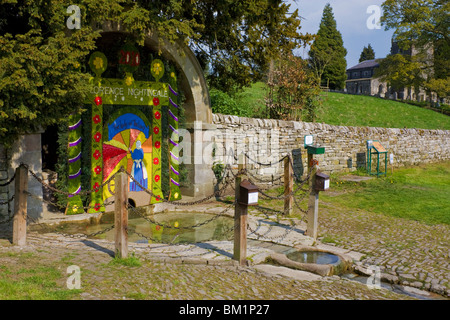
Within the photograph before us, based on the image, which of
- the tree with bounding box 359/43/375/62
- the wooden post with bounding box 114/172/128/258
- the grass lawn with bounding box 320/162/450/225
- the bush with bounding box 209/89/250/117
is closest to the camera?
the wooden post with bounding box 114/172/128/258

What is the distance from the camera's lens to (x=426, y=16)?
106 feet

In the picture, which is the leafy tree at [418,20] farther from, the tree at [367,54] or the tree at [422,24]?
the tree at [367,54]

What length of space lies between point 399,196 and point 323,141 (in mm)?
3669

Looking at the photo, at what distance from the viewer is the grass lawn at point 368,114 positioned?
21766 mm

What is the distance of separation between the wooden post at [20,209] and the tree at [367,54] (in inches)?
3047

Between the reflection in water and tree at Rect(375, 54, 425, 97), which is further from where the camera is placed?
tree at Rect(375, 54, 425, 97)

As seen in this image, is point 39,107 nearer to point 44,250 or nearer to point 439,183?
point 44,250

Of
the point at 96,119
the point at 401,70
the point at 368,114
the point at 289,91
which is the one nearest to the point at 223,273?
the point at 96,119

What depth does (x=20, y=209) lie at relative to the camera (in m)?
5.77

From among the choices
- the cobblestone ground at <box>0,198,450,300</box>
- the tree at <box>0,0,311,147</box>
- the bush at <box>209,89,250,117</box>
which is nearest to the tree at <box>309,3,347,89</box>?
the bush at <box>209,89,250,117</box>

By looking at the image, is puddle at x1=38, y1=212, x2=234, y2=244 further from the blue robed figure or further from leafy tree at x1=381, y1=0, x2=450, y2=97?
leafy tree at x1=381, y1=0, x2=450, y2=97

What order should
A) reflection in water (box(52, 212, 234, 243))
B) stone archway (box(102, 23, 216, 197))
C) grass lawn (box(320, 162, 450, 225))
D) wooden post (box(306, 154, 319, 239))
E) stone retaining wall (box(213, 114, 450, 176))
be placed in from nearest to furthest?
reflection in water (box(52, 212, 234, 243)), wooden post (box(306, 154, 319, 239)), grass lawn (box(320, 162, 450, 225)), stone archway (box(102, 23, 216, 197)), stone retaining wall (box(213, 114, 450, 176))

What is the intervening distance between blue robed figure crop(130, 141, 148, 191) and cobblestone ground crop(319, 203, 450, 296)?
420 cm

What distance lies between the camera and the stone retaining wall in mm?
11273
